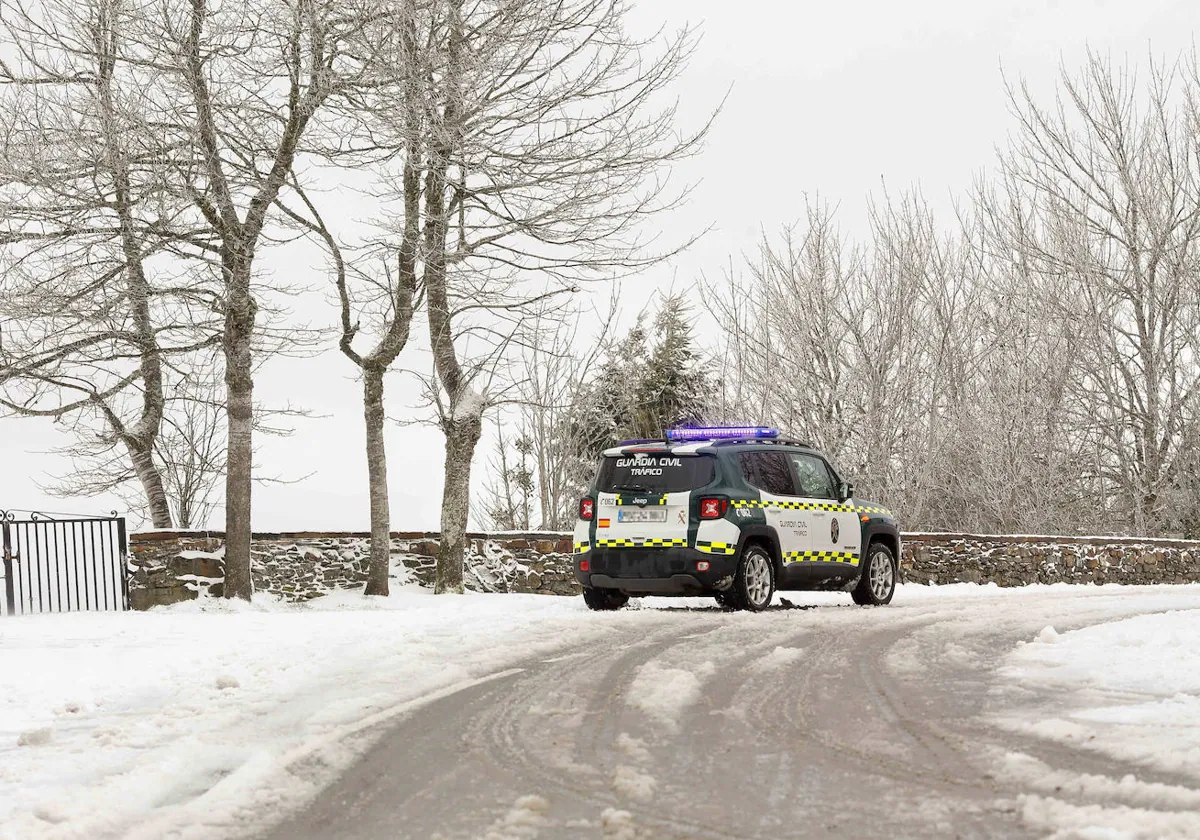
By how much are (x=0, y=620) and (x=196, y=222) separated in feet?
26.9

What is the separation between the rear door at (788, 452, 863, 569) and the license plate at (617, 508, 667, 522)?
1.98 metres

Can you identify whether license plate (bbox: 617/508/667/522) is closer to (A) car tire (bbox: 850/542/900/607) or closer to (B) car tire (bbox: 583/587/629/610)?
(B) car tire (bbox: 583/587/629/610)

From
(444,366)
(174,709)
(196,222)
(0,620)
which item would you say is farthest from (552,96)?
(174,709)

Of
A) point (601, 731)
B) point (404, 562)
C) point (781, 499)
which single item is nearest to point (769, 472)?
point (781, 499)

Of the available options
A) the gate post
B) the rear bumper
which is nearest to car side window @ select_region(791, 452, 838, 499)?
the rear bumper

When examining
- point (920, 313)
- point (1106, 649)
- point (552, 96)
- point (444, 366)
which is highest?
point (552, 96)

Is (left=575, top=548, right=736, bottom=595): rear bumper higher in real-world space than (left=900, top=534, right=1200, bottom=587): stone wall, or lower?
higher

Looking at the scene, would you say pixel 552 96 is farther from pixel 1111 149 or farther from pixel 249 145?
pixel 1111 149

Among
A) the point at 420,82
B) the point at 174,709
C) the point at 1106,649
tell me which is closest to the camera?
the point at 174,709

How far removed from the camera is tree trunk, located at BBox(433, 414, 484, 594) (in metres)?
19.8

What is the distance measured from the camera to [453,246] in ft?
69.5

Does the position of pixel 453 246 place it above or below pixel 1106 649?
above

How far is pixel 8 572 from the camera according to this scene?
52.7ft

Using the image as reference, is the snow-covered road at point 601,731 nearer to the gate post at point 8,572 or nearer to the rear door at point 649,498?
the rear door at point 649,498
